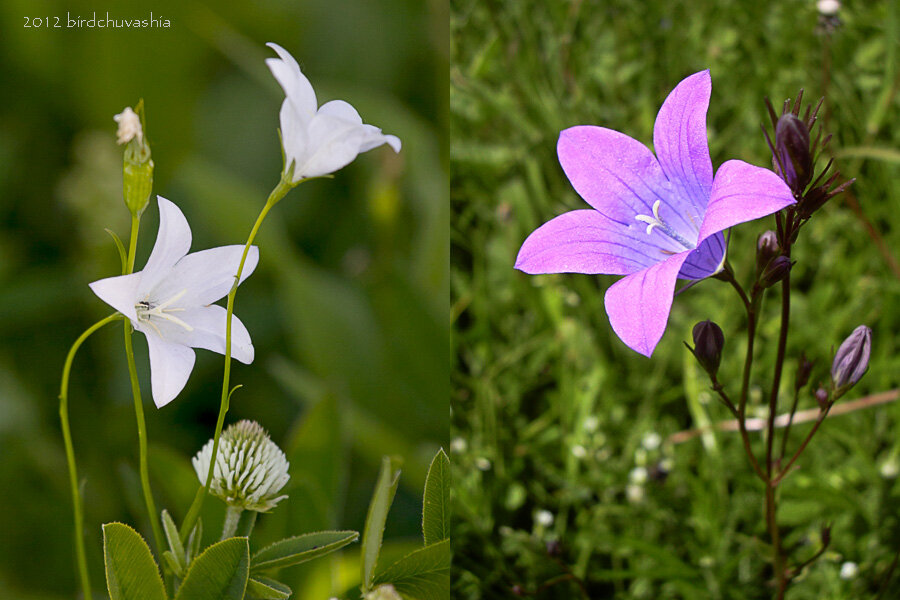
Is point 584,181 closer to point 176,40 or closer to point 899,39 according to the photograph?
point 176,40

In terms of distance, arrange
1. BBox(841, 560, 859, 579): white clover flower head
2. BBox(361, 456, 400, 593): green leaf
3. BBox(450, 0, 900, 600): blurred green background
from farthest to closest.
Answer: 1. BBox(450, 0, 900, 600): blurred green background
2. BBox(841, 560, 859, 579): white clover flower head
3. BBox(361, 456, 400, 593): green leaf

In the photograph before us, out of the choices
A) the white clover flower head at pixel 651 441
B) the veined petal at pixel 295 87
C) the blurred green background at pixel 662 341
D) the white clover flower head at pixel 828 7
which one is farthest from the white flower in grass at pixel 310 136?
the white clover flower head at pixel 828 7

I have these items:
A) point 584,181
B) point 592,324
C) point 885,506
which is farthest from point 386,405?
point 885,506

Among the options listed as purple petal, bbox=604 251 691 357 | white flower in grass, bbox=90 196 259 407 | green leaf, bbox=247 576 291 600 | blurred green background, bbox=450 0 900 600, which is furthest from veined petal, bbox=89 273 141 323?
blurred green background, bbox=450 0 900 600

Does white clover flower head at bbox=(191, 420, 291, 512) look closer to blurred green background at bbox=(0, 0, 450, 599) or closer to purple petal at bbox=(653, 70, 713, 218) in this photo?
blurred green background at bbox=(0, 0, 450, 599)

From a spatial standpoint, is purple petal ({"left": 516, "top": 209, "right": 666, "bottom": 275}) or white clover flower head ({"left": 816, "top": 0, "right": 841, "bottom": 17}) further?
white clover flower head ({"left": 816, "top": 0, "right": 841, "bottom": 17})

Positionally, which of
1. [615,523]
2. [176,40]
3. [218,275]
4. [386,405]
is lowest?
[615,523]

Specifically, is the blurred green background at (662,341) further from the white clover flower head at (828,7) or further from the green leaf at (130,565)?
the green leaf at (130,565)
